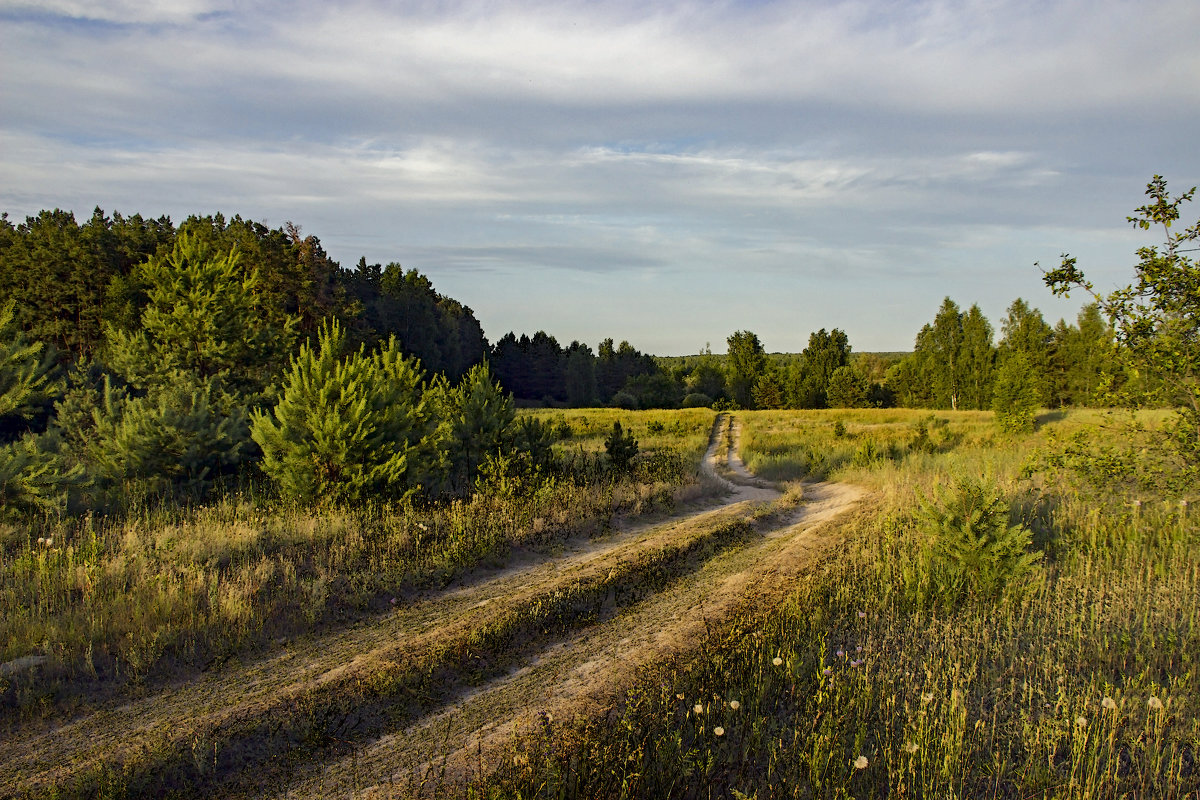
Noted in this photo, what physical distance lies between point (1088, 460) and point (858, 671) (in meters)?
5.08

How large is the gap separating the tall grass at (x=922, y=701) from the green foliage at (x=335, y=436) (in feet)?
24.1

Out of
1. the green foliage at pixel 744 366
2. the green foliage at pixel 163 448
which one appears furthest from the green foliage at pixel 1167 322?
the green foliage at pixel 744 366

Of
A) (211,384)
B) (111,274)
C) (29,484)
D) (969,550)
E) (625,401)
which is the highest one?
(111,274)

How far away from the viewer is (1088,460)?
7.86 meters

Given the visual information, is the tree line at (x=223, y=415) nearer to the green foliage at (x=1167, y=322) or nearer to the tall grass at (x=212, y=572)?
the tall grass at (x=212, y=572)

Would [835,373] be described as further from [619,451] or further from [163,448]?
[163,448]

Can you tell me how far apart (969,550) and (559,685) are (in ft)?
15.4

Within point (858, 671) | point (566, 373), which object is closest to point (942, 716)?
point (858, 671)

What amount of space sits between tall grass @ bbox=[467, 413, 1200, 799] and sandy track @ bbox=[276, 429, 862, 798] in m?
0.29

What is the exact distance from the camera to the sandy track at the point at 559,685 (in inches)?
152

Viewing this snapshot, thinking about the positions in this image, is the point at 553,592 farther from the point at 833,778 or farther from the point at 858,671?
the point at 833,778

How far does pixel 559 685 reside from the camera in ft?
16.5

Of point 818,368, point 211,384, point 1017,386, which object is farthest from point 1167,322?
point 818,368

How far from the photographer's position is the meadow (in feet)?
12.5
